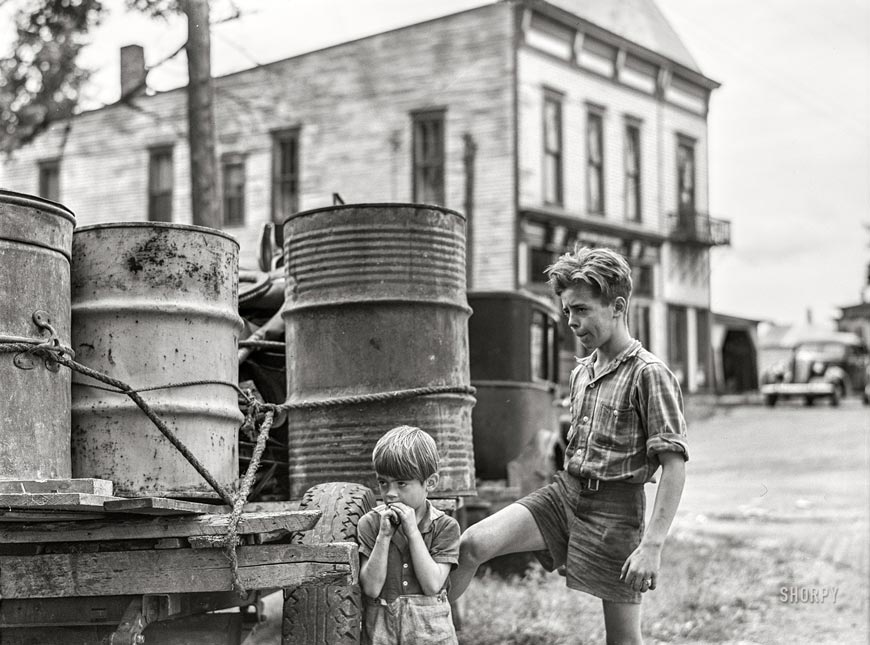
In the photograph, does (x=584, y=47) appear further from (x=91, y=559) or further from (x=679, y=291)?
(x=91, y=559)

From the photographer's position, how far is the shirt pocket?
3.91 m

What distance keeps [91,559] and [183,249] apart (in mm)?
1177

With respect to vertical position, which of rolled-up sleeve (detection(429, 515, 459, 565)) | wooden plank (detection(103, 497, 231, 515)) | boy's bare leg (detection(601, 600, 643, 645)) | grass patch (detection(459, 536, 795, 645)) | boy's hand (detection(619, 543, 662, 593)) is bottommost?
grass patch (detection(459, 536, 795, 645))

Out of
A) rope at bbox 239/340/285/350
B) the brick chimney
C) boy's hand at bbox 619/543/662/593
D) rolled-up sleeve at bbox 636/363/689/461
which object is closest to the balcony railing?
the brick chimney

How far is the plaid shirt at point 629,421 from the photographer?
12.4 ft

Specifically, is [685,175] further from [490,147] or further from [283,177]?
[283,177]

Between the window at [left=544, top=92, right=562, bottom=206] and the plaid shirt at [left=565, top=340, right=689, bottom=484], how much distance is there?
1919 centimetres

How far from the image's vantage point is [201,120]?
419 inches

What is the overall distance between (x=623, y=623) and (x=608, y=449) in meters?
0.59

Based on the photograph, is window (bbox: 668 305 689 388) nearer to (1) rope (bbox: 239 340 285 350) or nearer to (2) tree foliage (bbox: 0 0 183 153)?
(2) tree foliage (bbox: 0 0 183 153)

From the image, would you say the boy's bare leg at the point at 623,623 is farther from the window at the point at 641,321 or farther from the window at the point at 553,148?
the window at the point at 641,321

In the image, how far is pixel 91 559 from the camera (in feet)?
11.3

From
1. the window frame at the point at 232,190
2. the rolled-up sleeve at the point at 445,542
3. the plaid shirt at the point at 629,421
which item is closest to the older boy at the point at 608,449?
the plaid shirt at the point at 629,421

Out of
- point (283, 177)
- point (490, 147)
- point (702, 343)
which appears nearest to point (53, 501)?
point (490, 147)
